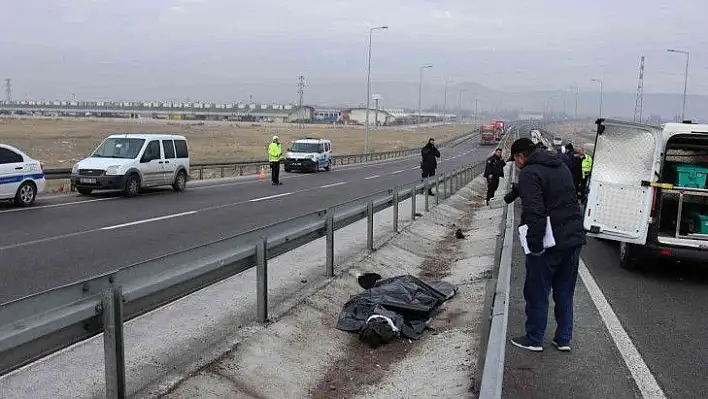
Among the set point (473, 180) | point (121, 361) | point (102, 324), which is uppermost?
point (102, 324)

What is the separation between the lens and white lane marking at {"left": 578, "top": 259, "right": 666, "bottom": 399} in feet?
17.4

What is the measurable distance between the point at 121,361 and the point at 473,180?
90.6ft

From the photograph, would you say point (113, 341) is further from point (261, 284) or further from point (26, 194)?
point (26, 194)

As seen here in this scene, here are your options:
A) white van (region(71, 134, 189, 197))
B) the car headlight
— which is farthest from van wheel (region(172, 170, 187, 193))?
the car headlight

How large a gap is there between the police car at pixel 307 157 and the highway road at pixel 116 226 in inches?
563

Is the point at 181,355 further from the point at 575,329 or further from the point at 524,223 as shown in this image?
the point at 575,329

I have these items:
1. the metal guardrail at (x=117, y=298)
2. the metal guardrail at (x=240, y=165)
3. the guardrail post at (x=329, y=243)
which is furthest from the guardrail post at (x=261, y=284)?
the metal guardrail at (x=240, y=165)

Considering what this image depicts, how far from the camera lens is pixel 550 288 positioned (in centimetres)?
609

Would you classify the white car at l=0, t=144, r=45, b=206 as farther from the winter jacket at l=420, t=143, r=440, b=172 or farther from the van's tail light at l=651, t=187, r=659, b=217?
the van's tail light at l=651, t=187, r=659, b=217

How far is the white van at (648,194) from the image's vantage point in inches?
385

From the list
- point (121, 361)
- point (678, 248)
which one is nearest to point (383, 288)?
point (121, 361)

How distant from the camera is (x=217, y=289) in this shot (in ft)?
25.4

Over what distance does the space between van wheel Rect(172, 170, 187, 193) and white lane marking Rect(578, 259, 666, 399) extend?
16.3 m

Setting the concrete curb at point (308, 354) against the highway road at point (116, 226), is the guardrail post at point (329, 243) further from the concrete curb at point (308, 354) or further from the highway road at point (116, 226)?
the highway road at point (116, 226)
